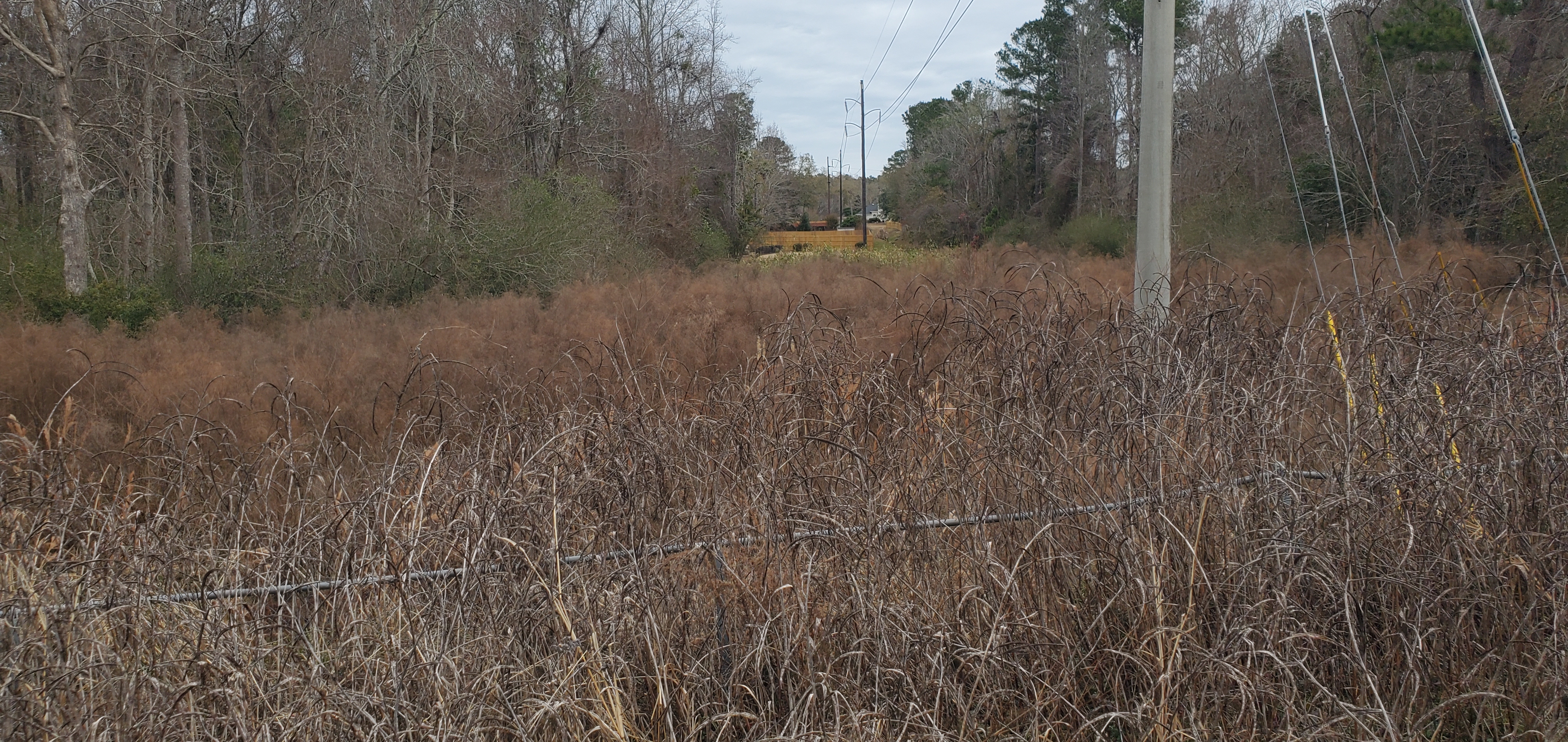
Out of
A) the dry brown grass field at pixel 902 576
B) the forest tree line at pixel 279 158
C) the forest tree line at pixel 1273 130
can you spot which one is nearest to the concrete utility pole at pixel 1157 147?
the forest tree line at pixel 1273 130

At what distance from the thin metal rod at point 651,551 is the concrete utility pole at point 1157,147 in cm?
356

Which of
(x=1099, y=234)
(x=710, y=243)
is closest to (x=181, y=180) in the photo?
(x=710, y=243)

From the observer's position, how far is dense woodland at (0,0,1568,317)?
14820 millimetres

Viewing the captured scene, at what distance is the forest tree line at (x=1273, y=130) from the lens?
50.1 feet

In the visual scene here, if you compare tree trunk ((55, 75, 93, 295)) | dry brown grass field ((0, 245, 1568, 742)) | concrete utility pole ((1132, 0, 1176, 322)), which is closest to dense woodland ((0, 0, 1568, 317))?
tree trunk ((55, 75, 93, 295))

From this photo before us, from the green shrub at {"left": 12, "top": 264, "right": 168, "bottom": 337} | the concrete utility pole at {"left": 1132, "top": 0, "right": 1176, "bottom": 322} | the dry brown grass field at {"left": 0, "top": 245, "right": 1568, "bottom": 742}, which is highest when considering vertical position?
the concrete utility pole at {"left": 1132, "top": 0, "right": 1176, "bottom": 322}

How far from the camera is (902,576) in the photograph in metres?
3.51

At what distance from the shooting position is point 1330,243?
1549 centimetres

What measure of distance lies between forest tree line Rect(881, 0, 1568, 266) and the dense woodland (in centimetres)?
10

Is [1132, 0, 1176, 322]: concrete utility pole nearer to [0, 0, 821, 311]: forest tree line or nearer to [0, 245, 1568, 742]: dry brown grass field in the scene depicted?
[0, 245, 1568, 742]: dry brown grass field

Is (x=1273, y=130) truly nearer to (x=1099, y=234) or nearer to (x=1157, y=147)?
(x=1099, y=234)

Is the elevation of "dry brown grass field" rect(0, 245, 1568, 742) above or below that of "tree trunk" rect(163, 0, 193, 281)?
below

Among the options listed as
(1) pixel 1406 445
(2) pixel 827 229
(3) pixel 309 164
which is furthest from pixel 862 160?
(1) pixel 1406 445

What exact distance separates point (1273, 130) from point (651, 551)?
84.8 ft
